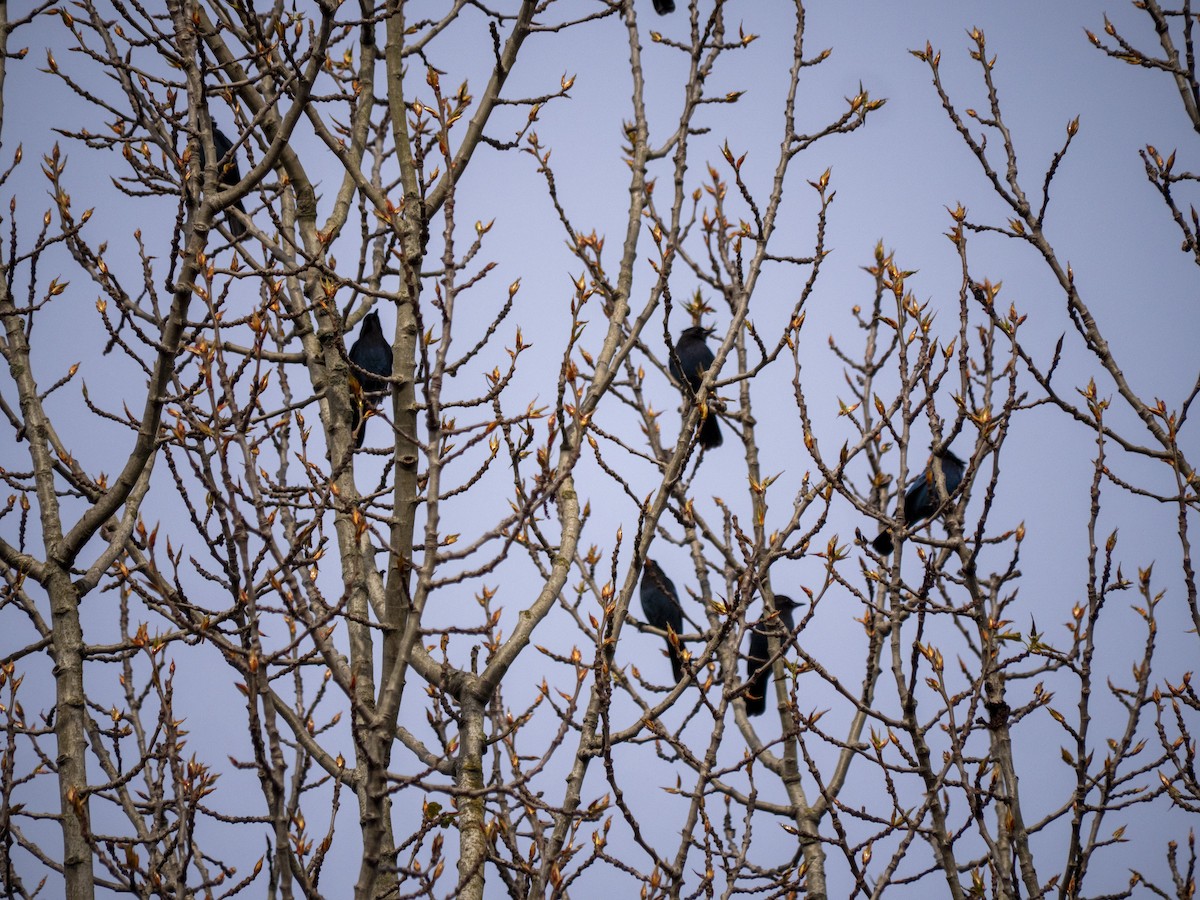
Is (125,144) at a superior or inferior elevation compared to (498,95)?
superior

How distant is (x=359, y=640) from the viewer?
3361mm

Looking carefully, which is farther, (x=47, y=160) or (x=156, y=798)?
(x=47, y=160)

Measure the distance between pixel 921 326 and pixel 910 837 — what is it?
1.63 m

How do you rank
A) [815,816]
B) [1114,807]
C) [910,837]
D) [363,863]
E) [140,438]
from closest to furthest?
1. [363,863]
2. [910,837]
3. [140,438]
4. [1114,807]
5. [815,816]

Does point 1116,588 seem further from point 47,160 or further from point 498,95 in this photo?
point 47,160

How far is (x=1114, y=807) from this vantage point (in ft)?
10.8

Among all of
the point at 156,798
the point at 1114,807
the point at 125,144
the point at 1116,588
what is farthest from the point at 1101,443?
the point at 125,144

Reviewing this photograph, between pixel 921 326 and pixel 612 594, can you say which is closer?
pixel 612 594

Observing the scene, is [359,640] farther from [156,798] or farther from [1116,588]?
[1116,588]

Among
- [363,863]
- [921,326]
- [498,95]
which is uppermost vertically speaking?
[498,95]

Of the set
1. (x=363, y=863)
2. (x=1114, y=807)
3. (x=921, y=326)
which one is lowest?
(x=363, y=863)

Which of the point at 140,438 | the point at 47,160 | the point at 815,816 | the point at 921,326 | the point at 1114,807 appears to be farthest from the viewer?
the point at 815,816

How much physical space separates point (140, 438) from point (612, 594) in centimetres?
141

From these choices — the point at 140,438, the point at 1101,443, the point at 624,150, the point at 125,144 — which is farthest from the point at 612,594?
the point at 125,144
